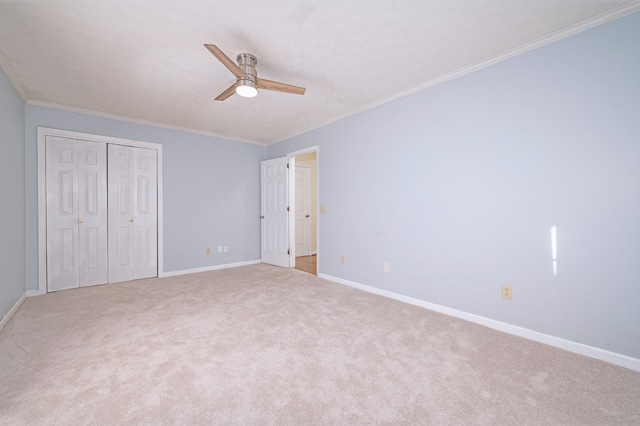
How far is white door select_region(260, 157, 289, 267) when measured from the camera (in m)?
5.12

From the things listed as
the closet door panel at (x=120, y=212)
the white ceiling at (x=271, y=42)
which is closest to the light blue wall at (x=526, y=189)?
the white ceiling at (x=271, y=42)

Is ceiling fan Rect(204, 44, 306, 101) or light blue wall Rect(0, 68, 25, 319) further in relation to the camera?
light blue wall Rect(0, 68, 25, 319)

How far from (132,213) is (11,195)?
1.41 m

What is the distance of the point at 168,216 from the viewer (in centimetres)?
456

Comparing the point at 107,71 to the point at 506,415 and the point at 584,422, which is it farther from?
the point at 584,422

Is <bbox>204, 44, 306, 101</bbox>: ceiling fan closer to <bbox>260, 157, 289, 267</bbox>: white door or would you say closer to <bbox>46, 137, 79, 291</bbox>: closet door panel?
<bbox>260, 157, 289, 267</bbox>: white door

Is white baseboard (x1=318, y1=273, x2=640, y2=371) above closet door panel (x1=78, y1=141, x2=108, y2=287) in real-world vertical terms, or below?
below

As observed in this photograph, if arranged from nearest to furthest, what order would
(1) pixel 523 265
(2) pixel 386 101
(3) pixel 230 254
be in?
(1) pixel 523 265, (2) pixel 386 101, (3) pixel 230 254

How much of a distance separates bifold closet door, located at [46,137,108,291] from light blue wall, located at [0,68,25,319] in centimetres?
33

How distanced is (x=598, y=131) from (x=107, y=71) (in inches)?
170

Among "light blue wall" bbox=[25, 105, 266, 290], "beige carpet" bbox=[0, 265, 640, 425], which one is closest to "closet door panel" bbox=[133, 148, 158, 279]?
"light blue wall" bbox=[25, 105, 266, 290]

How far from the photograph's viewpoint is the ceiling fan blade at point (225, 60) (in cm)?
199

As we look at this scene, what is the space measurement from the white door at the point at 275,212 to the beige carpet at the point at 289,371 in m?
2.23

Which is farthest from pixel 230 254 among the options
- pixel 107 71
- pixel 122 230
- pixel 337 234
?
pixel 107 71
